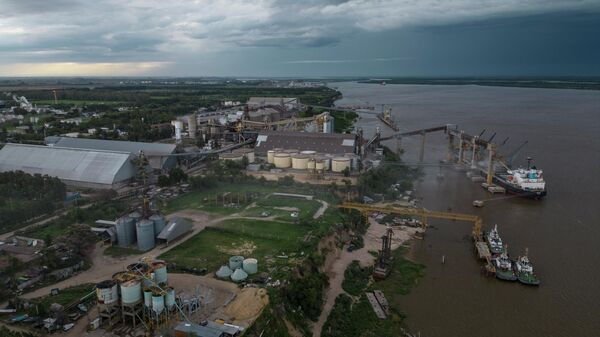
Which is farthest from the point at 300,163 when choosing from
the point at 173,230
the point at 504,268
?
the point at 504,268

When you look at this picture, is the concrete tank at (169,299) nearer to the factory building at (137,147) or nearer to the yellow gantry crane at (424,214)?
the yellow gantry crane at (424,214)

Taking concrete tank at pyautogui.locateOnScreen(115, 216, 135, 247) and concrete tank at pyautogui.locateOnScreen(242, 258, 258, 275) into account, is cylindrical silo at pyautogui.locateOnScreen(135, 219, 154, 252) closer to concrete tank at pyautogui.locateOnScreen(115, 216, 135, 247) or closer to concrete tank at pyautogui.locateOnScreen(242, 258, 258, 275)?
concrete tank at pyautogui.locateOnScreen(115, 216, 135, 247)

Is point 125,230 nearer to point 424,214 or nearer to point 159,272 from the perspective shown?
point 159,272

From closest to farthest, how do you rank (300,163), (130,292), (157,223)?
1. (130,292)
2. (157,223)
3. (300,163)

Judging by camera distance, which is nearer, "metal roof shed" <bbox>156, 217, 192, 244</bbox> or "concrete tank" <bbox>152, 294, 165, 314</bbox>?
"concrete tank" <bbox>152, 294, 165, 314</bbox>

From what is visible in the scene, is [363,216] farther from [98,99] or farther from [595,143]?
[98,99]

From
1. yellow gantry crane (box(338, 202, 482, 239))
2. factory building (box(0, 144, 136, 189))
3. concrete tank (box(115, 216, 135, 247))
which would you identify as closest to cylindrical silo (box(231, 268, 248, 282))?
concrete tank (box(115, 216, 135, 247))

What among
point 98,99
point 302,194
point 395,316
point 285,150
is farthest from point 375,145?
point 98,99
